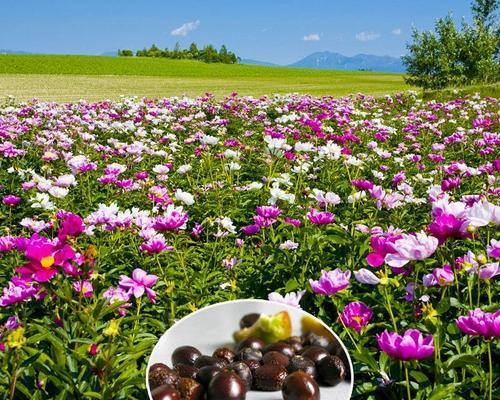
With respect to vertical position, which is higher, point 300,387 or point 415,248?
point 415,248

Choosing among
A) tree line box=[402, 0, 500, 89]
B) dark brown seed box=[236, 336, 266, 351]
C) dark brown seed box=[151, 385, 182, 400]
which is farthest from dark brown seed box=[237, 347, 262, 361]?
tree line box=[402, 0, 500, 89]

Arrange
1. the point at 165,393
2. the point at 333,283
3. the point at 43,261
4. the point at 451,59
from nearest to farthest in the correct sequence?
the point at 165,393, the point at 43,261, the point at 333,283, the point at 451,59

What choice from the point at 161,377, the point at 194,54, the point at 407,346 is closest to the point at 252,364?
the point at 161,377

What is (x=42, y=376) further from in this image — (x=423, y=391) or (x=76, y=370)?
(x=423, y=391)

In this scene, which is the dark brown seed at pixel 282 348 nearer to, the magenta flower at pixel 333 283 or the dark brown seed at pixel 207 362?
the dark brown seed at pixel 207 362

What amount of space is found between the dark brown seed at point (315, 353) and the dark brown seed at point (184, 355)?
29cm

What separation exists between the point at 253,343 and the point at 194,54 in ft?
307

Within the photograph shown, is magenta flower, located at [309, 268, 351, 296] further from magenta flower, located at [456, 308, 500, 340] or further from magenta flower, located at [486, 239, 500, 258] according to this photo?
magenta flower, located at [486, 239, 500, 258]

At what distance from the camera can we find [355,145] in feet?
25.1

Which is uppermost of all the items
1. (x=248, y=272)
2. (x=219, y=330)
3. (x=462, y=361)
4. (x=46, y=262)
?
(x=46, y=262)

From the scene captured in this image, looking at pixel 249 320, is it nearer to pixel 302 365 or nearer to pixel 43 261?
pixel 302 365

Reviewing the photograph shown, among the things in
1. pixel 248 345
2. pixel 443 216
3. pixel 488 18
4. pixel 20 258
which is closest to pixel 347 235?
pixel 443 216

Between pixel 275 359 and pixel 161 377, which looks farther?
pixel 275 359

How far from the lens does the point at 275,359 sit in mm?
1458
